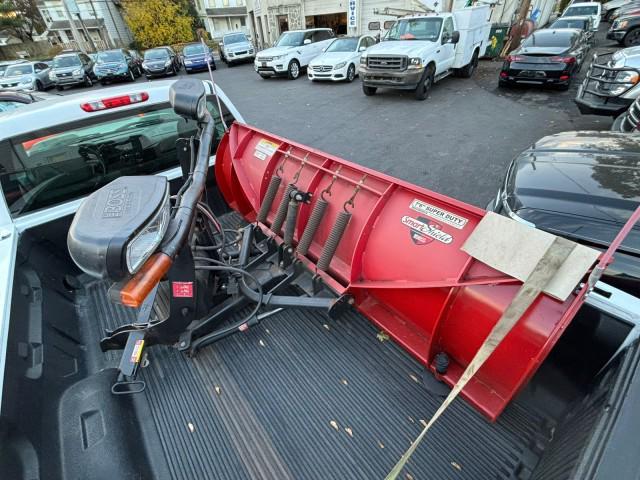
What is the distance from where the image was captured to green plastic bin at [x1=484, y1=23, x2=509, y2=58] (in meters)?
14.5

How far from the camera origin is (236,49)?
798 inches

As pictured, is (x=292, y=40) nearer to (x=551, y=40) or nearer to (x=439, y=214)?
(x=551, y=40)

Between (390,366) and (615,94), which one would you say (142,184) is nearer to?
(390,366)

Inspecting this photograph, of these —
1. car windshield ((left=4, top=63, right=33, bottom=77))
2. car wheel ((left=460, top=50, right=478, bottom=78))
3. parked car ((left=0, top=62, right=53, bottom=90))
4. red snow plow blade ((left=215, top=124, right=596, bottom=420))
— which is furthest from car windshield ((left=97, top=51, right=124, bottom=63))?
red snow plow blade ((left=215, top=124, right=596, bottom=420))

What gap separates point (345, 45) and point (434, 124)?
7529 mm

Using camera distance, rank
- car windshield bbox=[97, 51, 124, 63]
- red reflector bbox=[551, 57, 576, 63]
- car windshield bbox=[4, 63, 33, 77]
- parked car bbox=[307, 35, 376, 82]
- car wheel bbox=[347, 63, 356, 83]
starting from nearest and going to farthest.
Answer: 1. red reflector bbox=[551, 57, 576, 63]
2. parked car bbox=[307, 35, 376, 82]
3. car wheel bbox=[347, 63, 356, 83]
4. car windshield bbox=[4, 63, 33, 77]
5. car windshield bbox=[97, 51, 124, 63]

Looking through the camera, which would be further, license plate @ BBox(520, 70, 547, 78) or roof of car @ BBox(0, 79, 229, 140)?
license plate @ BBox(520, 70, 547, 78)

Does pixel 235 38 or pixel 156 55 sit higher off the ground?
pixel 235 38

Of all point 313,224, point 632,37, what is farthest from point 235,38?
point 313,224

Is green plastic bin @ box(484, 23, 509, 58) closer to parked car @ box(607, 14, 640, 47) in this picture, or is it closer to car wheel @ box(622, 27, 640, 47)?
parked car @ box(607, 14, 640, 47)

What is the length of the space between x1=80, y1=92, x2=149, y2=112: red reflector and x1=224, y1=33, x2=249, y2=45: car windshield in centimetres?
2190

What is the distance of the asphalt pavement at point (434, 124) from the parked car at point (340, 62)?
53 cm

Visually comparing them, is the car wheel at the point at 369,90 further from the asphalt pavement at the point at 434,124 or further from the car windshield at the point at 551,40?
the car windshield at the point at 551,40

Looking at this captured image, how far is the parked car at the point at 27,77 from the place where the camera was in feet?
49.9
